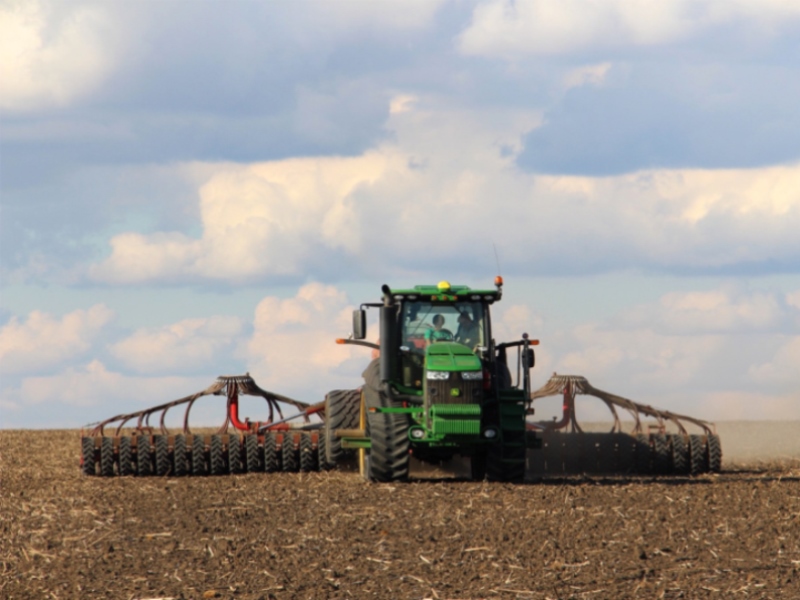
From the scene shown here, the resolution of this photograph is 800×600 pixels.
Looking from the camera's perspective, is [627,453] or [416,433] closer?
[416,433]

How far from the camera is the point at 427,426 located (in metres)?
17.4

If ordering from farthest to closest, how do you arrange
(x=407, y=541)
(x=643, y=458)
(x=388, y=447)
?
(x=643, y=458), (x=388, y=447), (x=407, y=541)

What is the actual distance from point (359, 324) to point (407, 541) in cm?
539

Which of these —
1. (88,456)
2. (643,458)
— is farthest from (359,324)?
(643,458)

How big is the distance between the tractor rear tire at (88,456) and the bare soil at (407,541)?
2.68 metres

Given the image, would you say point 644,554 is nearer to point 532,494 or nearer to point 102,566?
point 532,494

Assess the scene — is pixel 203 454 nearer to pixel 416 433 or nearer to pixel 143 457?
pixel 143 457

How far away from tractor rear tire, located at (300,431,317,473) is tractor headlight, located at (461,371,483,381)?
484 cm

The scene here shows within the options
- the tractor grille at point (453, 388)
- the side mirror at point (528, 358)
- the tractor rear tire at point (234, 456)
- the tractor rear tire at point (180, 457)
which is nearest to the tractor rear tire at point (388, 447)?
the tractor grille at point (453, 388)

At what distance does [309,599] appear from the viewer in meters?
10.4

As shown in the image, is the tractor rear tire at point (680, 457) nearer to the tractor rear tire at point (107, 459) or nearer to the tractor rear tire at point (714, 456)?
the tractor rear tire at point (714, 456)

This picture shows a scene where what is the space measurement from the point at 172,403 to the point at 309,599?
1316cm

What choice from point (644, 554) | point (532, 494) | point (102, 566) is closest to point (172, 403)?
point (532, 494)

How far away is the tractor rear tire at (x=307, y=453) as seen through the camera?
2125cm
